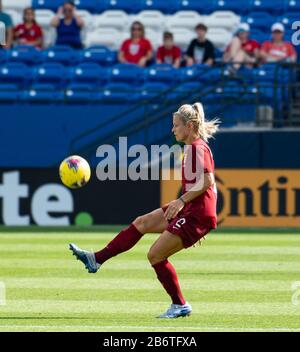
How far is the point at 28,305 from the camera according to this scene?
11.4 m

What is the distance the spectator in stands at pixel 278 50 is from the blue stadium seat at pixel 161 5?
3750 mm

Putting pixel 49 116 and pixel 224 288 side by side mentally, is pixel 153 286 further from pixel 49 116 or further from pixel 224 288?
pixel 49 116

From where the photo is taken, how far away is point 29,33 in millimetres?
26734

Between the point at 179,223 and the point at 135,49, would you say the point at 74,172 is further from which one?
the point at 135,49

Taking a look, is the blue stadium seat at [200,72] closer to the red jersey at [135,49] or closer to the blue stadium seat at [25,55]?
the red jersey at [135,49]

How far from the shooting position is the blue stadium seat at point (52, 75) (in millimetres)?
25641

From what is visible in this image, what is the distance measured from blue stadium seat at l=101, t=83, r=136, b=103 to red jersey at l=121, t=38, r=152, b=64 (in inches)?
36.8

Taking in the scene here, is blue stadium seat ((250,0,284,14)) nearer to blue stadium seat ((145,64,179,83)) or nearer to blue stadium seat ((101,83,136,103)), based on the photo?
blue stadium seat ((145,64,179,83))

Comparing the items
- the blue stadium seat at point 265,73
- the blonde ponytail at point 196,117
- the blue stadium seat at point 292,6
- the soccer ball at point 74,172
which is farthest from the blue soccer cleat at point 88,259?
the blue stadium seat at point 292,6

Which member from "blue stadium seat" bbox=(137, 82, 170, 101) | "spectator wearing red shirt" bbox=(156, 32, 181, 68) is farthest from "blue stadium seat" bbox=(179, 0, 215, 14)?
"blue stadium seat" bbox=(137, 82, 170, 101)

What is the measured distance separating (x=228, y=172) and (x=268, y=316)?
40.5 feet

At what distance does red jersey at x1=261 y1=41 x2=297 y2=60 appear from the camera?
24.6 m

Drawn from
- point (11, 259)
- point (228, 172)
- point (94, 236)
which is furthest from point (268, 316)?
point (228, 172)

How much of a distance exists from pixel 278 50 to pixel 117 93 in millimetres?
3531
